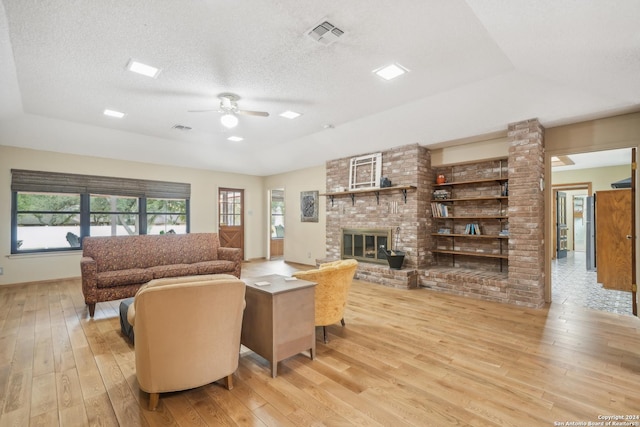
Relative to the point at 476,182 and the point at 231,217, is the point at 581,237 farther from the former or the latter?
the point at 231,217

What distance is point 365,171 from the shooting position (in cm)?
644

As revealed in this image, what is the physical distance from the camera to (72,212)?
621 cm

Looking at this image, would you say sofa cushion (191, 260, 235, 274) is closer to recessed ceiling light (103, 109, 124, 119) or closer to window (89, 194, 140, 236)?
recessed ceiling light (103, 109, 124, 119)

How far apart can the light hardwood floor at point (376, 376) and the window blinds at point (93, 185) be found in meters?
2.99

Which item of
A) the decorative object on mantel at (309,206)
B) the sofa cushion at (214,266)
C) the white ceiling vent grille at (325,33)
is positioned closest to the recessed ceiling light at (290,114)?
the white ceiling vent grille at (325,33)

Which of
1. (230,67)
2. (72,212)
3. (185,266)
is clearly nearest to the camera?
(230,67)

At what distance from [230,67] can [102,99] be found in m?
2.26

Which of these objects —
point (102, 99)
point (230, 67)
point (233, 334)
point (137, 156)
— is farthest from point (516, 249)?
point (137, 156)

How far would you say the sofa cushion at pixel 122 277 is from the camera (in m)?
4.02

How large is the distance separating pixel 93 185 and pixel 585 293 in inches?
373

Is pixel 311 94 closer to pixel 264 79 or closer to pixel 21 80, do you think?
pixel 264 79

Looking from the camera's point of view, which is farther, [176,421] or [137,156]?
[137,156]

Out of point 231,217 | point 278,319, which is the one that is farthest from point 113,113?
point 278,319

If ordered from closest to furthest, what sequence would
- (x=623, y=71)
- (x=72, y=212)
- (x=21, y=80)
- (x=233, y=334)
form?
(x=233, y=334), (x=623, y=71), (x=21, y=80), (x=72, y=212)
